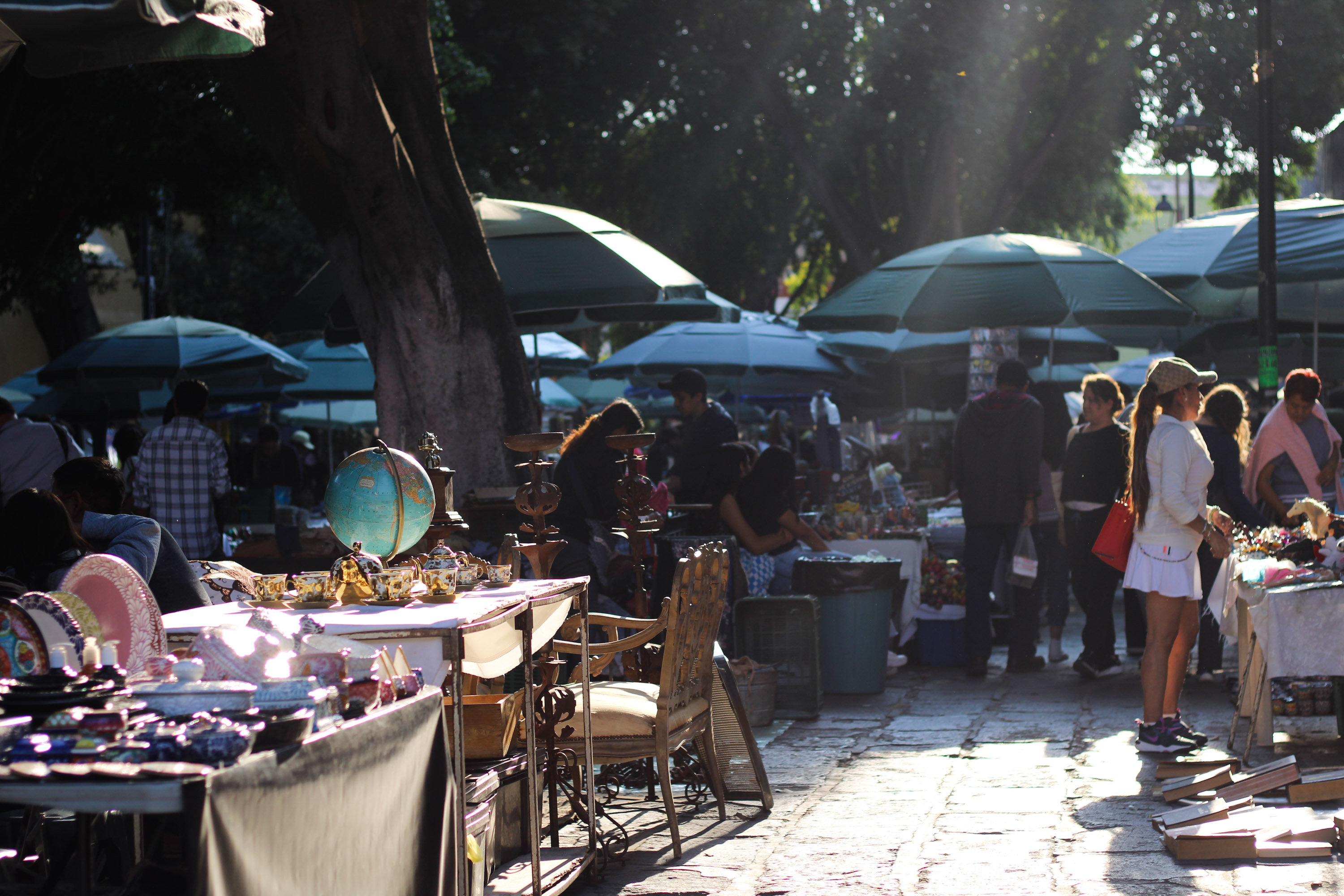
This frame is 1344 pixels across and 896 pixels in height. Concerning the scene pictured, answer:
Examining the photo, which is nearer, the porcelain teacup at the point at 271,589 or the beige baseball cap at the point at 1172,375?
the porcelain teacup at the point at 271,589

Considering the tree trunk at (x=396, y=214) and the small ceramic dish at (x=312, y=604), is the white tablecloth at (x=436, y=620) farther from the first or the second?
the tree trunk at (x=396, y=214)

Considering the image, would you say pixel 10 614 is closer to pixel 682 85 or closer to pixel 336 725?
pixel 336 725

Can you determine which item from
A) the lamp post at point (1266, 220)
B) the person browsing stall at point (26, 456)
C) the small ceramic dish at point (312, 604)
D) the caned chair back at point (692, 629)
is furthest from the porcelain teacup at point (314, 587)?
the lamp post at point (1266, 220)

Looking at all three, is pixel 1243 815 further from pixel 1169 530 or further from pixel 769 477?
pixel 769 477

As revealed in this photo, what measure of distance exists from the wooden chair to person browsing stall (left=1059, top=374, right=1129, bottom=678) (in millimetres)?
4098

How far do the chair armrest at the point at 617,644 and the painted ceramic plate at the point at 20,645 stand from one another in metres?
2.36

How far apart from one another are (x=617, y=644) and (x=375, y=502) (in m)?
1.40

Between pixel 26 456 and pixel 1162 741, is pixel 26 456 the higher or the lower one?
the higher one

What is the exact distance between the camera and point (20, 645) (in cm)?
299

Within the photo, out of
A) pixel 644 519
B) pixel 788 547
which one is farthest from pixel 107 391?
pixel 644 519

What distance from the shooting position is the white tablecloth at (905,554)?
9516 millimetres

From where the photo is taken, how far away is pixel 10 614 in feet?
9.87

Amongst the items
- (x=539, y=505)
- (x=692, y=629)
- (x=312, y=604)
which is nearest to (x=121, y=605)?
(x=312, y=604)

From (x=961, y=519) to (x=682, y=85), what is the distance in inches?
533
